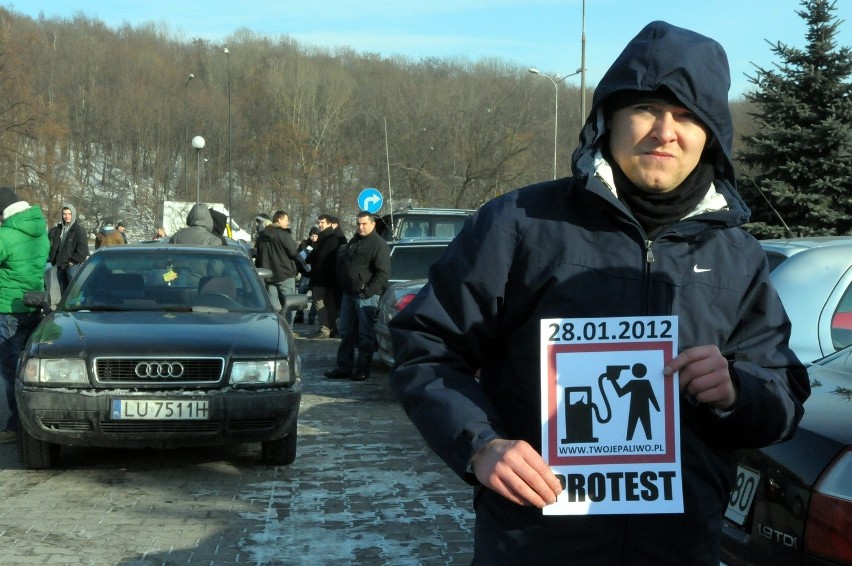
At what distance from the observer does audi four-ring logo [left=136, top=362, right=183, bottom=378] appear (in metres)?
7.19

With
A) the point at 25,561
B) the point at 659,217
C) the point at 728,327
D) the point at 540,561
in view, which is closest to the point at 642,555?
the point at 540,561

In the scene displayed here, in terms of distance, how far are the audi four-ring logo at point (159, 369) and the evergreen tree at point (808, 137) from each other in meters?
14.3

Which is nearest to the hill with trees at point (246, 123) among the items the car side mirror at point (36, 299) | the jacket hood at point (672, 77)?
the car side mirror at point (36, 299)

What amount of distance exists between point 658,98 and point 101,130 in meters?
77.9

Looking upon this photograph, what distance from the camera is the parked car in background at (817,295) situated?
531 cm

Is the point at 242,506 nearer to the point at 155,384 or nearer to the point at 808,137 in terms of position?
the point at 155,384

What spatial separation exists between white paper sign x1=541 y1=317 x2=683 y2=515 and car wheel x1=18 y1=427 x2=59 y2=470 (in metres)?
6.08

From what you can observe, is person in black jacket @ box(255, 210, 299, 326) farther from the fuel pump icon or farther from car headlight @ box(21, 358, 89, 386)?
the fuel pump icon

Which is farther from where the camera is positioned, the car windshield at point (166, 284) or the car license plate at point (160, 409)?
the car windshield at point (166, 284)

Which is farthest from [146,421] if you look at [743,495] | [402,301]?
[402,301]

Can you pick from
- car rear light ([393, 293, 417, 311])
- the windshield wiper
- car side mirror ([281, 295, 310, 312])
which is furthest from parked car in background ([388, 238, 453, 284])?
the windshield wiper

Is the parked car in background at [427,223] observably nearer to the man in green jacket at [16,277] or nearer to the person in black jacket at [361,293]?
the person in black jacket at [361,293]

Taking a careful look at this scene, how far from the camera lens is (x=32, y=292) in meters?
8.34

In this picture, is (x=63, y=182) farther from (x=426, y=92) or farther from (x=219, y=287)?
(x=219, y=287)
